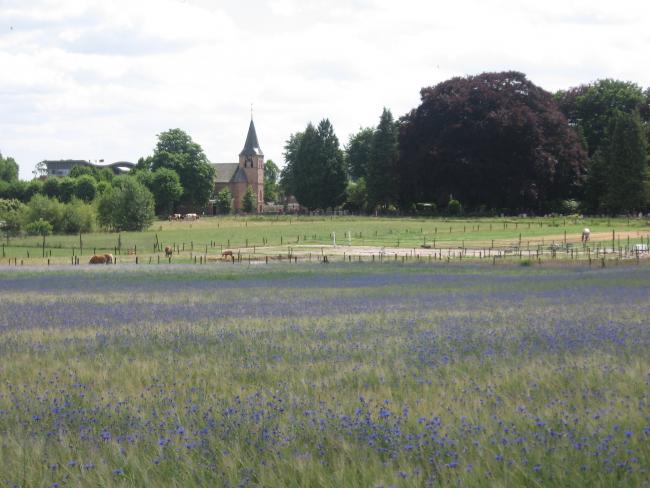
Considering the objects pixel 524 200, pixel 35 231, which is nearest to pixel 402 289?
pixel 35 231

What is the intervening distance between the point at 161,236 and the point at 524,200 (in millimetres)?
49827

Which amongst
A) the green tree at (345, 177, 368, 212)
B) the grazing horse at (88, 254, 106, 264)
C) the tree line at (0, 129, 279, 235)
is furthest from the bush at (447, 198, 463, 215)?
the grazing horse at (88, 254, 106, 264)

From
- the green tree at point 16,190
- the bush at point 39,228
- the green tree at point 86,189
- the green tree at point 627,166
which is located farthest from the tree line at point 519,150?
the green tree at point 16,190

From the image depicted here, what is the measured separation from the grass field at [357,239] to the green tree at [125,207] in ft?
14.7

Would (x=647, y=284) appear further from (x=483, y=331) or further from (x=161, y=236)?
(x=161, y=236)

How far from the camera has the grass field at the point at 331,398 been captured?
563 centimetres

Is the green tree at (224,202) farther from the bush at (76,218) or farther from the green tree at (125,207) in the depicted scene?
the bush at (76,218)

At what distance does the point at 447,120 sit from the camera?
11069cm

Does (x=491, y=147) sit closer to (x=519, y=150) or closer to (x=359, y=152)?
(x=519, y=150)

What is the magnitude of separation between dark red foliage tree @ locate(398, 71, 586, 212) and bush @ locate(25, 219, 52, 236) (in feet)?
159

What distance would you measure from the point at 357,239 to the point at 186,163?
83.8 meters

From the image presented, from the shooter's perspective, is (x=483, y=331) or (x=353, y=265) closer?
(x=483, y=331)

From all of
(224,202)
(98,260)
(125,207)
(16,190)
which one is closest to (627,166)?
(125,207)

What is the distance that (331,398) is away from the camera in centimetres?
781
